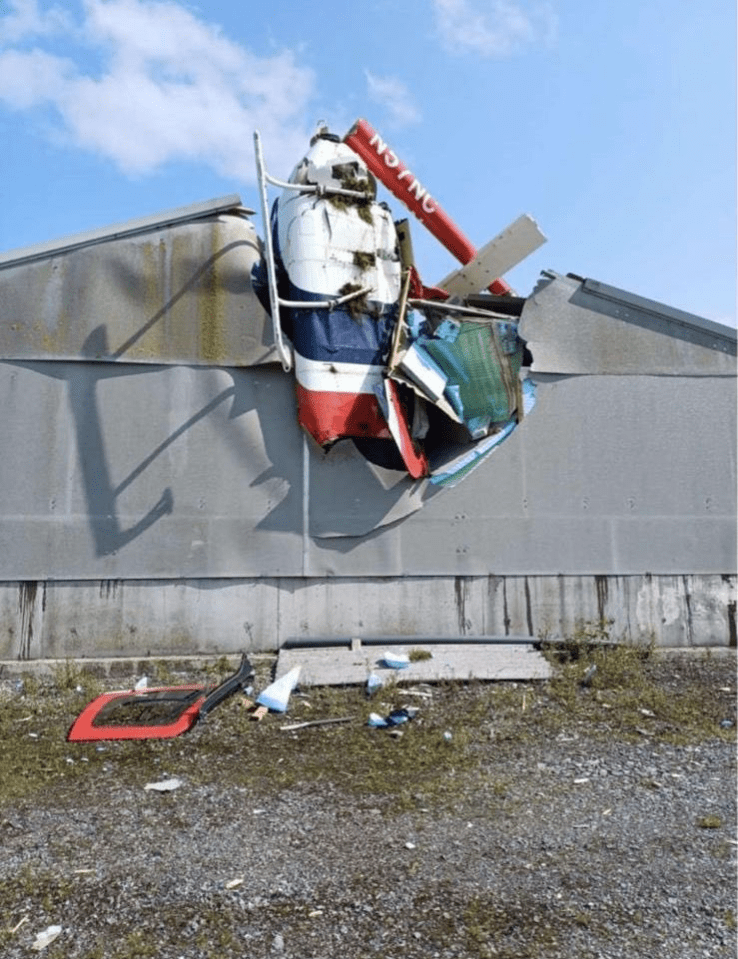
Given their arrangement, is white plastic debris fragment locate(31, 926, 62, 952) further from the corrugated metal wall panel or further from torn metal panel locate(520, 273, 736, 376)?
torn metal panel locate(520, 273, 736, 376)

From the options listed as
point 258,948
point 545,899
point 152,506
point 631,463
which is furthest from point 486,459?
point 258,948

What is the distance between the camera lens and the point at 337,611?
811 centimetres

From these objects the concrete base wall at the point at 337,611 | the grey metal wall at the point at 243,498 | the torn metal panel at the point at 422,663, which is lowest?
the torn metal panel at the point at 422,663

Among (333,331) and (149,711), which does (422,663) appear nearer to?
(149,711)

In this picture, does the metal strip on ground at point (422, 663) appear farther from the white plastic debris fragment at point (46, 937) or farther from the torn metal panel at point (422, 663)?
the white plastic debris fragment at point (46, 937)

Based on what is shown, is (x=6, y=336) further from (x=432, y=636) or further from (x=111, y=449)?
(x=432, y=636)

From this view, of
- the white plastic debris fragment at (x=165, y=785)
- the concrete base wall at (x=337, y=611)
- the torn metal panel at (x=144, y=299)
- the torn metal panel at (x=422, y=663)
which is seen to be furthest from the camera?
the torn metal panel at (x=144, y=299)

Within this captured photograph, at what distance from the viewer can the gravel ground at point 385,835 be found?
3215mm

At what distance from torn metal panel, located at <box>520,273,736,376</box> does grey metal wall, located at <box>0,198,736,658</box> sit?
0.27 ft

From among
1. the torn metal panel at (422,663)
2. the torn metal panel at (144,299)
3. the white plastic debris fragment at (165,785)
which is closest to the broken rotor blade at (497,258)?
the torn metal panel at (144,299)

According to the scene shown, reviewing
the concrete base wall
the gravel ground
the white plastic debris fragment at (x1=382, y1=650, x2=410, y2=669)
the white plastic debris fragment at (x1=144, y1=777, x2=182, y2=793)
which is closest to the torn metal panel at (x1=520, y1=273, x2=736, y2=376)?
the concrete base wall

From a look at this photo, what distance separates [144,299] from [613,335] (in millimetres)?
5760

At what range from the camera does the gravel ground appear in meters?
3.21

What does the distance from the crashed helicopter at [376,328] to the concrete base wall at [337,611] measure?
154 cm
